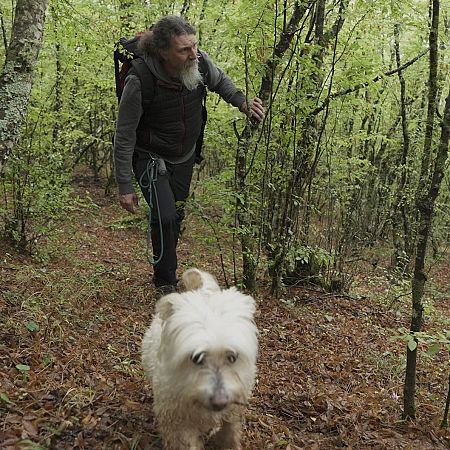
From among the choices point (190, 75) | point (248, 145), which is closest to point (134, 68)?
point (190, 75)

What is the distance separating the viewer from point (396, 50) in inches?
479

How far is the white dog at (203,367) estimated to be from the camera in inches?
94.3

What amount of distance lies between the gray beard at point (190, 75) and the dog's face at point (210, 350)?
2757 mm

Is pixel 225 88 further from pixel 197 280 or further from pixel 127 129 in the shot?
pixel 197 280

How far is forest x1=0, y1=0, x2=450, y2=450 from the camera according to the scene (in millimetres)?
3480

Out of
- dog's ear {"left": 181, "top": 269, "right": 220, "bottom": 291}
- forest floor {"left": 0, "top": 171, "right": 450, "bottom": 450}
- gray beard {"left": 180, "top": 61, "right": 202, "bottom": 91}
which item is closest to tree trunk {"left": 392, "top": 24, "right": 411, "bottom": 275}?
forest floor {"left": 0, "top": 171, "right": 450, "bottom": 450}

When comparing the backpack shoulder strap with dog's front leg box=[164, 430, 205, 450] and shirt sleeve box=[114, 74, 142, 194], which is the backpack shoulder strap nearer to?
shirt sleeve box=[114, 74, 142, 194]

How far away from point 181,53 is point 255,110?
3.47 ft

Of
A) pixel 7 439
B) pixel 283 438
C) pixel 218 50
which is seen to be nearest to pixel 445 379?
pixel 283 438

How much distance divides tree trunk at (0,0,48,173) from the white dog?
231cm

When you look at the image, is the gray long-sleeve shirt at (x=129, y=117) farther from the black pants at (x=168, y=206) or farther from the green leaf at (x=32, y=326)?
the green leaf at (x=32, y=326)

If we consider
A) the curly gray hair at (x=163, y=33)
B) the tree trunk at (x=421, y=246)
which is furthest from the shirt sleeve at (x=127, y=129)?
the tree trunk at (x=421, y=246)

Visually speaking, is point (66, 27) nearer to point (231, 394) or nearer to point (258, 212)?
point (258, 212)

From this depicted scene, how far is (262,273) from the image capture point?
756 centimetres
